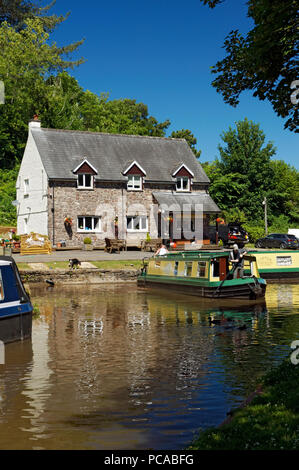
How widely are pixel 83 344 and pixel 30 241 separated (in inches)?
1040

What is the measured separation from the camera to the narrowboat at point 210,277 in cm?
2464

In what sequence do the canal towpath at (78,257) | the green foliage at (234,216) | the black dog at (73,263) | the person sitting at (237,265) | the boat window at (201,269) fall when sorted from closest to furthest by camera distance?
1. the person sitting at (237,265)
2. the boat window at (201,269)
3. the black dog at (73,263)
4. the canal towpath at (78,257)
5. the green foliage at (234,216)

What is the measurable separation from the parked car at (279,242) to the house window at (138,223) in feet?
34.4

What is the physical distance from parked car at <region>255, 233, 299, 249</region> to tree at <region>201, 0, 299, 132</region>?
111ft

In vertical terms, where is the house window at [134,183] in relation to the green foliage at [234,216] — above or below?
above

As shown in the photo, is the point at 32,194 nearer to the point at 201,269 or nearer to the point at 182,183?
the point at 182,183

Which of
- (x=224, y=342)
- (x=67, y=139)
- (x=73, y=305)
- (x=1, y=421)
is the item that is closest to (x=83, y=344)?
(x=224, y=342)

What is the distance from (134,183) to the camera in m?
49.7

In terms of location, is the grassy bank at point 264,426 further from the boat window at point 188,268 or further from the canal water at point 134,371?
the boat window at point 188,268

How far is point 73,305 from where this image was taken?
2448 centimetres

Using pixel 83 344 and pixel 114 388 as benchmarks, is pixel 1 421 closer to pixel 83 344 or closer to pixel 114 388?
pixel 114 388

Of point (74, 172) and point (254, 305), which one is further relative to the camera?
point (74, 172)

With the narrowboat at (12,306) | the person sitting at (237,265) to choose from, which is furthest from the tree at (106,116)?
the narrowboat at (12,306)

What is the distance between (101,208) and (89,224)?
174 cm
